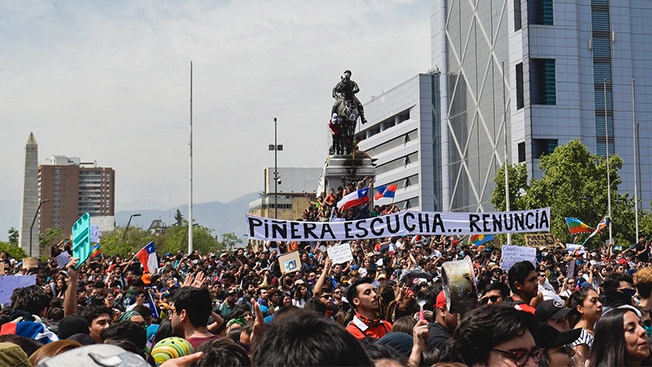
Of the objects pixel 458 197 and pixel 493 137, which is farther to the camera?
pixel 458 197

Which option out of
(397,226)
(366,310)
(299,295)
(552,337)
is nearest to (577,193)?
(397,226)

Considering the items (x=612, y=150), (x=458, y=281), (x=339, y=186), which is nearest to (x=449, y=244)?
(x=339, y=186)

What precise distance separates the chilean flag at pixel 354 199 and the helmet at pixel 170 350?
1061 inches

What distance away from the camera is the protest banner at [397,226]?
18.2m

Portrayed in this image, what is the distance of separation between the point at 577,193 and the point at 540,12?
3211 cm

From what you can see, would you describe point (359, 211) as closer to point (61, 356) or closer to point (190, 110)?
point (190, 110)

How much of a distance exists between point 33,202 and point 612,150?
178ft

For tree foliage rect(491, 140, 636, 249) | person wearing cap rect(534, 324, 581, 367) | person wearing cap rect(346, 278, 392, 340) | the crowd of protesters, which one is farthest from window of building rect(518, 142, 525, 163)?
person wearing cap rect(534, 324, 581, 367)

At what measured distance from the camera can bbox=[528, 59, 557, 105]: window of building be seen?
275 feet

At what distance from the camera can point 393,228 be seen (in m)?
19.4

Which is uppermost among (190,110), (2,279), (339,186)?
(190,110)

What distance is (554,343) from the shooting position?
5.64 metres

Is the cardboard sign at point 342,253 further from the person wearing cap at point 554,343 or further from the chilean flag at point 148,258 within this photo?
the person wearing cap at point 554,343

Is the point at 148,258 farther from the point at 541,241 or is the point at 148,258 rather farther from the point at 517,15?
the point at 517,15
